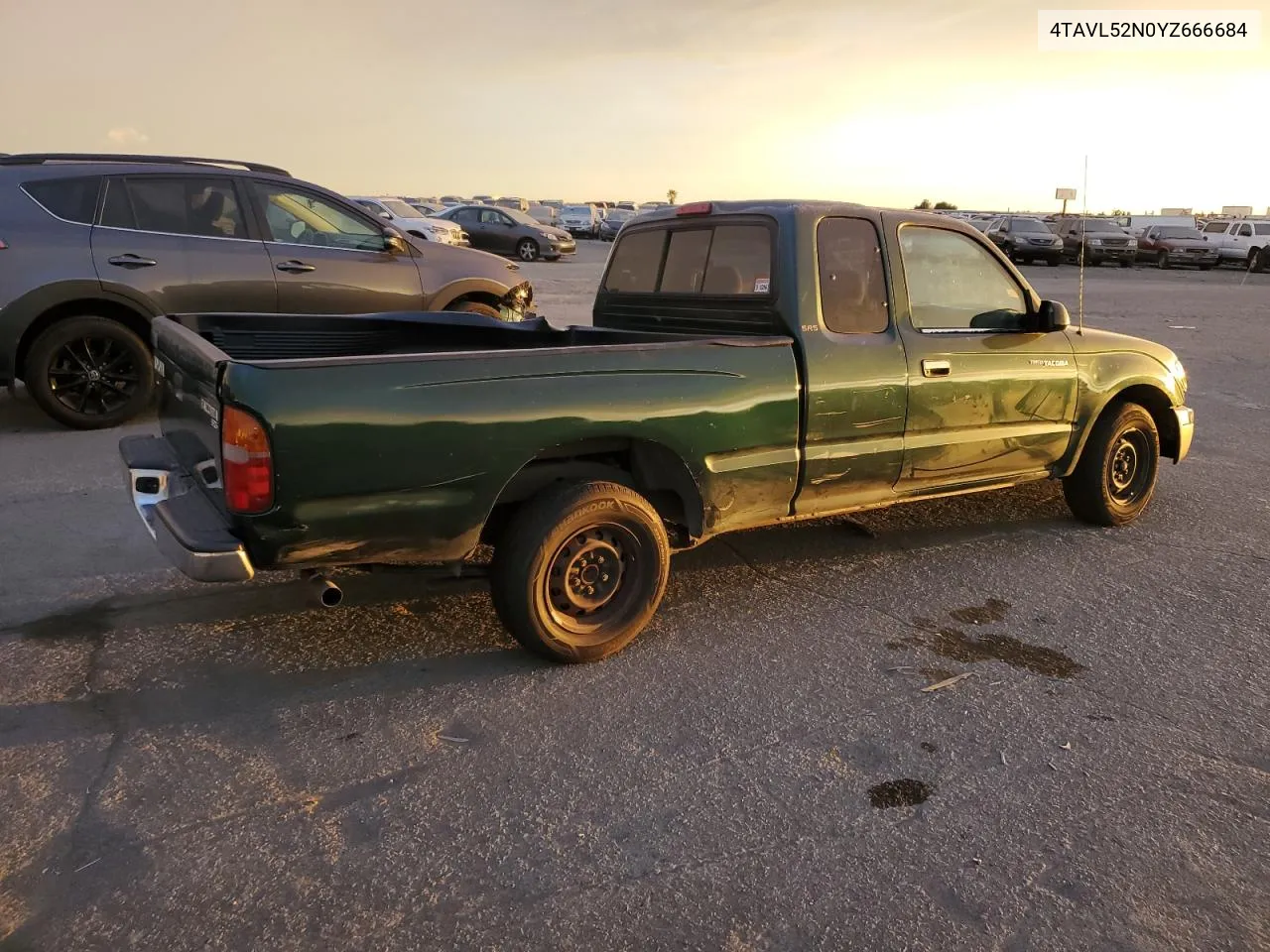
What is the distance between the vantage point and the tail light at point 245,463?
3029mm

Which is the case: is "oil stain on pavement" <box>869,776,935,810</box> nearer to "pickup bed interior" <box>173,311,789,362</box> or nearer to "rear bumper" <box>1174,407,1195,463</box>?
"pickup bed interior" <box>173,311,789,362</box>

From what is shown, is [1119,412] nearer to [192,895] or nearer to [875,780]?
[875,780]

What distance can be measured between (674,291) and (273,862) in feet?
10.6

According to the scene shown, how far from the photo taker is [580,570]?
147 inches

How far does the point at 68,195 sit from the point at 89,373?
127 cm

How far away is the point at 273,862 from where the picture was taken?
2.60 meters

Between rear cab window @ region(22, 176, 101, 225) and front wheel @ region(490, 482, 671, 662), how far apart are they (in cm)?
519

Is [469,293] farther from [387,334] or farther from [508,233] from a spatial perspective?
[508,233]

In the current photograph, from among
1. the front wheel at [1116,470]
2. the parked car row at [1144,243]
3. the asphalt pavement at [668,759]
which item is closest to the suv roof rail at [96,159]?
the asphalt pavement at [668,759]

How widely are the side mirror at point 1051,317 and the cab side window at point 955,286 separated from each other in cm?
8

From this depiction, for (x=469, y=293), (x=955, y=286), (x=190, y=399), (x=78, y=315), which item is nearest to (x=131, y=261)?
(x=78, y=315)

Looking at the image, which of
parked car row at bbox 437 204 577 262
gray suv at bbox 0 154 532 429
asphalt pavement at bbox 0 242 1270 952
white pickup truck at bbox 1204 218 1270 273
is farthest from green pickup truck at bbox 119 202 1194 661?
white pickup truck at bbox 1204 218 1270 273

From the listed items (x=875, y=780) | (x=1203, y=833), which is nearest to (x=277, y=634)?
(x=875, y=780)

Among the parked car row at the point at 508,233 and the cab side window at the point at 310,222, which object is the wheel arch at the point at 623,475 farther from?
the parked car row at the point at 508,233
